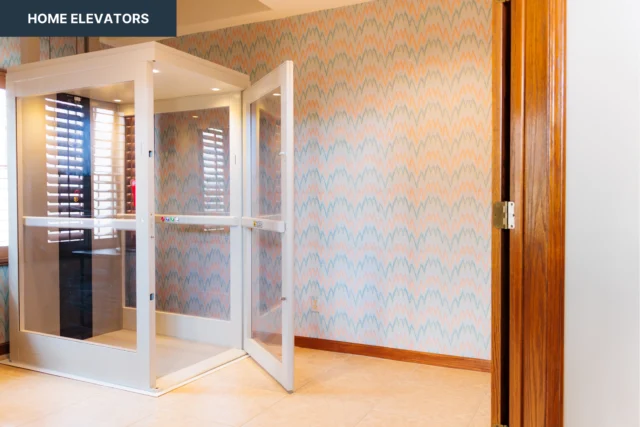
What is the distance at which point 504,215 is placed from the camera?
5.93 ft

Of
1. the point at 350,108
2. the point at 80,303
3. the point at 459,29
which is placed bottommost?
the point at 80,303

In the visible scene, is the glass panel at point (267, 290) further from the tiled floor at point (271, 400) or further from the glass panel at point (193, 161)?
the glass panel at point (193, 161)

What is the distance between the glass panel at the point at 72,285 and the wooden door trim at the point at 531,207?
253 cm

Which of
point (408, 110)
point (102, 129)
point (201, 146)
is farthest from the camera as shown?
point (201, 146)

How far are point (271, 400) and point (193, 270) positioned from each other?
1.56 metres

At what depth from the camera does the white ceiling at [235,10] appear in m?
3.89

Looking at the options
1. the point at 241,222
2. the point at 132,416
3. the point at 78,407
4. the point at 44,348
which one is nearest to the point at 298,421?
the point at 132,416

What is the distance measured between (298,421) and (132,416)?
2.93 feet

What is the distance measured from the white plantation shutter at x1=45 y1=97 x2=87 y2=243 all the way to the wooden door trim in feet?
9.17

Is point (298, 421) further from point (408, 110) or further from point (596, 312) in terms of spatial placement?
point (408, 110)

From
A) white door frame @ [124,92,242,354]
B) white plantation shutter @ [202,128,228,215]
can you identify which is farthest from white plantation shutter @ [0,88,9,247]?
white plantation shutter @ [202,128,228,215]

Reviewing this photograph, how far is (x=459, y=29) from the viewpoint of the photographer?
3.60 m

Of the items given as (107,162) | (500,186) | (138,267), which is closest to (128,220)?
(138,267)

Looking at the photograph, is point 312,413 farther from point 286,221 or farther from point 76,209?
point 76,209
